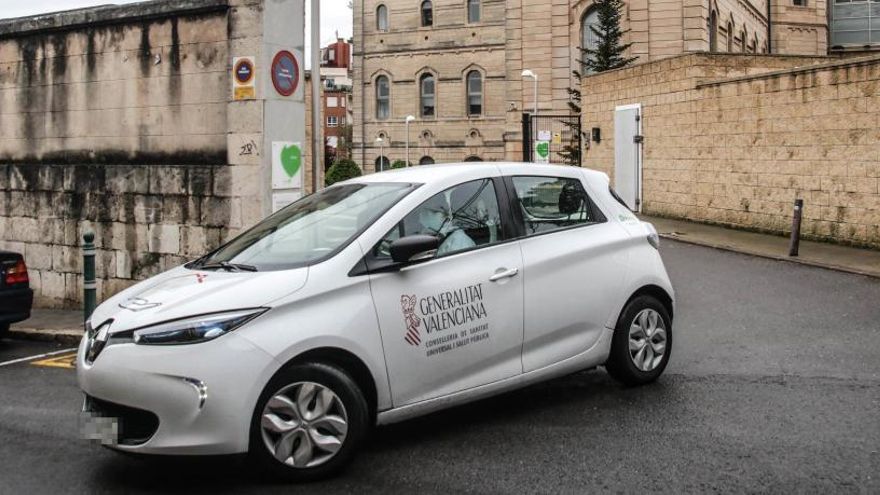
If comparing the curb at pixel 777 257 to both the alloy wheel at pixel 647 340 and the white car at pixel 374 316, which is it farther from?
the white car at pixel 374 316

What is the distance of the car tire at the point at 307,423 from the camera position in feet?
14.8

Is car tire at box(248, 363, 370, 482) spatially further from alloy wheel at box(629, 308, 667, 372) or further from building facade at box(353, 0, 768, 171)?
building facade at box(353, 0, 768, 171)

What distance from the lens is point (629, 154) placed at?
22.8m

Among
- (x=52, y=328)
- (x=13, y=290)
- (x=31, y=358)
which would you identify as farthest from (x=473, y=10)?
(x=31, y=358)

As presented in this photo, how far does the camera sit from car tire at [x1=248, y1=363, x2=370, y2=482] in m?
4.50

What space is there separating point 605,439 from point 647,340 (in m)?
1.33

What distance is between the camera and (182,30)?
11125mm

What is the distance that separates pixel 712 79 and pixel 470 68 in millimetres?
37769

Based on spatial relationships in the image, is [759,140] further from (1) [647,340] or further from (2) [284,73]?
(1) [647,340]

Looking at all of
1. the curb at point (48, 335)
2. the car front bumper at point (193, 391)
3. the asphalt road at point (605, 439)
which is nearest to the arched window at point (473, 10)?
the curb at point (48, 335)

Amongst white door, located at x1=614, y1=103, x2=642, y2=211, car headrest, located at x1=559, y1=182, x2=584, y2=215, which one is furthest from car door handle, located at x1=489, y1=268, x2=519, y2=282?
white door, located at x1=614, y1=103, x2=642, y2=211

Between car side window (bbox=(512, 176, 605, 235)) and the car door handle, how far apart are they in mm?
375

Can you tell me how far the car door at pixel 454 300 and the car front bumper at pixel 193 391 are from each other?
34.3 inches

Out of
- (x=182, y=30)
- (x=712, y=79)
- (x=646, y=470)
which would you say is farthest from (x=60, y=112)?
(x=712, y=79)
